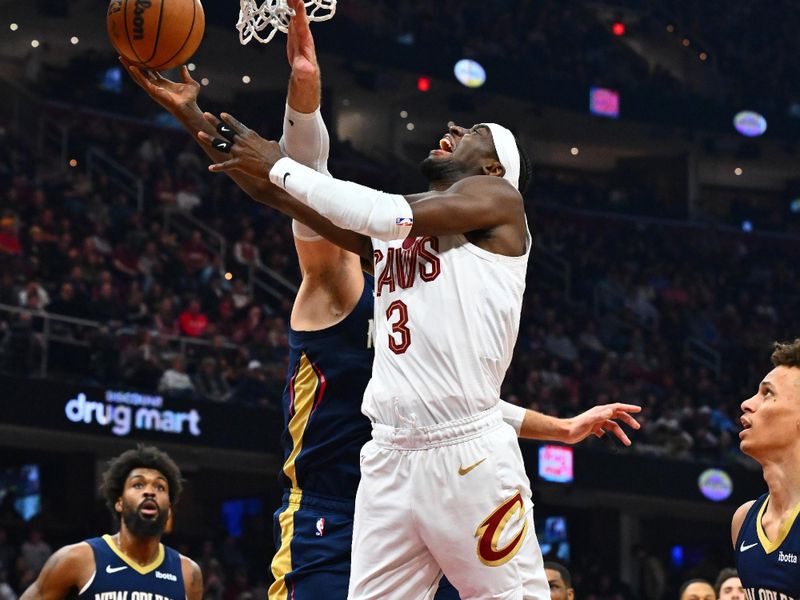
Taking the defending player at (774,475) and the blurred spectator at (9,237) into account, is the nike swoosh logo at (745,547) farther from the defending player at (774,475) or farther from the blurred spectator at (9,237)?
the blurred spectator at (9,237)

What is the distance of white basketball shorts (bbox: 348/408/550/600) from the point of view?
12.9ft

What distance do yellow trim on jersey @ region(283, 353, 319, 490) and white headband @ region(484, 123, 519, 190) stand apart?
38.7 inches

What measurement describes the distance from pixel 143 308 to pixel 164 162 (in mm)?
5683

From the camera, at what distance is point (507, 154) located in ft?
14.4

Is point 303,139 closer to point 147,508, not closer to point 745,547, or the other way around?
point 745,547

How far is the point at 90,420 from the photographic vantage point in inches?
592

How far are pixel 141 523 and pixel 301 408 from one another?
2572mm

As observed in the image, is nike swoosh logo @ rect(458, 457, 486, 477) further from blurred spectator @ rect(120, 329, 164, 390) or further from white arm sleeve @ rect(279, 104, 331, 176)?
blurred spectator @ rect(120, 329, 164, 390)

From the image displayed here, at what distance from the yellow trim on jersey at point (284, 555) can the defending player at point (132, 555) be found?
7.64 feet

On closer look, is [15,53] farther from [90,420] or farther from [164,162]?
[90,420]

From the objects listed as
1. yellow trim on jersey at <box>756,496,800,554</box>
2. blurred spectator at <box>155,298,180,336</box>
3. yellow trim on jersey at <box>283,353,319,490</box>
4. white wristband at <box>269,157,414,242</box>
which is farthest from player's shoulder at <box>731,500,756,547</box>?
blurred spectator at <box>155,298,180,336</box>

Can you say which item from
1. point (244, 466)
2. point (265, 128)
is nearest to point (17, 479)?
point (244, 466)

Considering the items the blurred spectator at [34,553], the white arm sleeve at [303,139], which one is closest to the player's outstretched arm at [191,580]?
the white arm sleeve at [303,139]

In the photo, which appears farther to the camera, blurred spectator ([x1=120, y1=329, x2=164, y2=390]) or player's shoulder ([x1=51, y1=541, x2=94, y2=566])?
blurred spectator ([x1=120, y1=329, x2=164, y2=390])
